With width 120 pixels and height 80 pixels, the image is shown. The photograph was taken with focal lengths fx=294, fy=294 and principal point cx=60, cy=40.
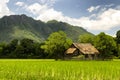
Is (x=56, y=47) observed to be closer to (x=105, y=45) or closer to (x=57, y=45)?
(x=57, y=45)

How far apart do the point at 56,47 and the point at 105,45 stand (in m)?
20.7

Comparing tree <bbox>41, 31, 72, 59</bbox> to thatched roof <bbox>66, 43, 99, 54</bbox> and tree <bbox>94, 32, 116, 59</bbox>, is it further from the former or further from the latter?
tree <bbox>94, 32, 116, 59</bbox>

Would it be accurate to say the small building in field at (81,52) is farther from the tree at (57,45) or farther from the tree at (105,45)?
the tree at (105,45)

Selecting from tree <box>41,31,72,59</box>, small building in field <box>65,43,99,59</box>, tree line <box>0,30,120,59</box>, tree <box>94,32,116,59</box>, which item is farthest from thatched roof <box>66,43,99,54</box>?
tree <box>94,32,116,59</box>

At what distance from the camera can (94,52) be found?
4343 inches

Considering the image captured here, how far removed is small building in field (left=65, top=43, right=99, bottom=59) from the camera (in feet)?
353

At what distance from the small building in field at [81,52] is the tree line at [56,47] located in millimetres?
4778

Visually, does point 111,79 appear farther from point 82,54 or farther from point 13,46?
point 13,46

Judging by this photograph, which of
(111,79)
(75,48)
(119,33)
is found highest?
(119,33)

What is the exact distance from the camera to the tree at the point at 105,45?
387ft

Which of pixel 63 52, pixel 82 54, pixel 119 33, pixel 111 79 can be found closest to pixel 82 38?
pixel 119 33

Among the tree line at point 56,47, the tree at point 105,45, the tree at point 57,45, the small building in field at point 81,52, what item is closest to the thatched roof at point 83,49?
the small building in field at point 81,52

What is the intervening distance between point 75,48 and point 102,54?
15.4 metres

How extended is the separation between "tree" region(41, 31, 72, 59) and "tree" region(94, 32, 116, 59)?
13.4m
